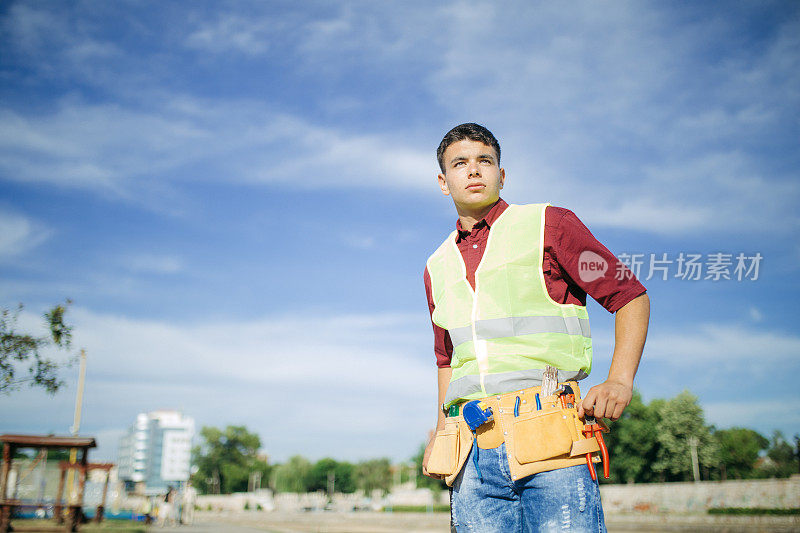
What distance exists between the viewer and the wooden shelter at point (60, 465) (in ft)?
58.4

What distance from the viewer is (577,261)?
246 centimetres

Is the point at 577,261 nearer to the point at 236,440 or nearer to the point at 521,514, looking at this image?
the point at 521,514

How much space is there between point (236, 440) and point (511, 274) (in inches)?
4908

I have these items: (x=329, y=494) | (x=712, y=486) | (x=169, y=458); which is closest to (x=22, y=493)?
(x=712, y=486)

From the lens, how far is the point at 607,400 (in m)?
2.16

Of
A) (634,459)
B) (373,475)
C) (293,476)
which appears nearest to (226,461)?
(293,476)

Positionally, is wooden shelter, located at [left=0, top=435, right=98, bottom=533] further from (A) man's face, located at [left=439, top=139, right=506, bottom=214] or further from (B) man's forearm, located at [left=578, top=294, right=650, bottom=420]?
(B) man's forearm, located at [left=578, top=294, right=650, bottom=420]

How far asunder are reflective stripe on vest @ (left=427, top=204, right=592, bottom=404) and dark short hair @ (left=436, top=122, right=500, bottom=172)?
0.38 meters

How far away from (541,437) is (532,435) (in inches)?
1.3

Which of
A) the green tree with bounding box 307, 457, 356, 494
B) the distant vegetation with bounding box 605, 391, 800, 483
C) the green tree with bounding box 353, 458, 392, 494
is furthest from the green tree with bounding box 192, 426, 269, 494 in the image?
the distant vegetation with bounding box 605, 391, 800, 483

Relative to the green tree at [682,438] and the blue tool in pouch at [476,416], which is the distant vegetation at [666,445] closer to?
the green tree at [682,438]

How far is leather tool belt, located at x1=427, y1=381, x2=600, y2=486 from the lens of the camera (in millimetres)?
2225

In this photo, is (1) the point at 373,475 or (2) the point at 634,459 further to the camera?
(1) the point at 373,475

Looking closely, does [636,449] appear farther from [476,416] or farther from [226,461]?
[226,461]
